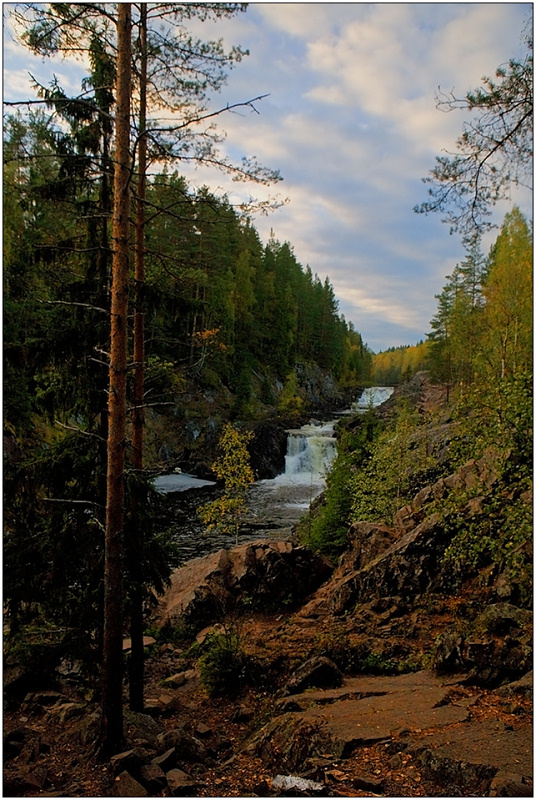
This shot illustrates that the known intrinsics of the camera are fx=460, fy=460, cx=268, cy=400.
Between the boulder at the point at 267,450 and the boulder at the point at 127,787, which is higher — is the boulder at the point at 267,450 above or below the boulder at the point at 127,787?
above

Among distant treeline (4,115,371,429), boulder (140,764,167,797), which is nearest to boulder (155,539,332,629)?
distant treeline (4,115,371,429)

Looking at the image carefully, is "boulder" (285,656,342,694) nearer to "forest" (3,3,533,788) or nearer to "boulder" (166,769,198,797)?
"forest" (3,3,533,788)

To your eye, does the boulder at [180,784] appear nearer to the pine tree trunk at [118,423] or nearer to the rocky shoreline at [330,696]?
the rocky shoreline at [330,696]

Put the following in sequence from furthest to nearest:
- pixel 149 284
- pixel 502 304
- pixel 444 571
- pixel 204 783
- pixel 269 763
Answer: pixel 502 304
pixel 444 571
pixel 149 284
pixel 269 763
pixel 204 783

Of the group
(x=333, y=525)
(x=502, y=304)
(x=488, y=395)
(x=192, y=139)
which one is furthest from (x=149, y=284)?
(x=502, y=304)

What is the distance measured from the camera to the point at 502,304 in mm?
13945

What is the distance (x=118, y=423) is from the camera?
5234mm

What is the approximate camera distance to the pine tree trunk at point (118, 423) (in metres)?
5.10

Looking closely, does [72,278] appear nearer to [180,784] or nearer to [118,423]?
[118,423]

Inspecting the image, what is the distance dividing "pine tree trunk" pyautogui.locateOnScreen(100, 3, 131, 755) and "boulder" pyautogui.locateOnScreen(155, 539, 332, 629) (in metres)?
6.12

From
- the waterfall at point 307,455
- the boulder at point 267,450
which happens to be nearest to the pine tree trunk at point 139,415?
the boulder at point 267,450

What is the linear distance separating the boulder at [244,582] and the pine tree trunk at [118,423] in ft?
20.1

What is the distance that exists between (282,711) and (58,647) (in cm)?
311

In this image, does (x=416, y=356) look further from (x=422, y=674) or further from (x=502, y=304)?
(x=422, y=674)
